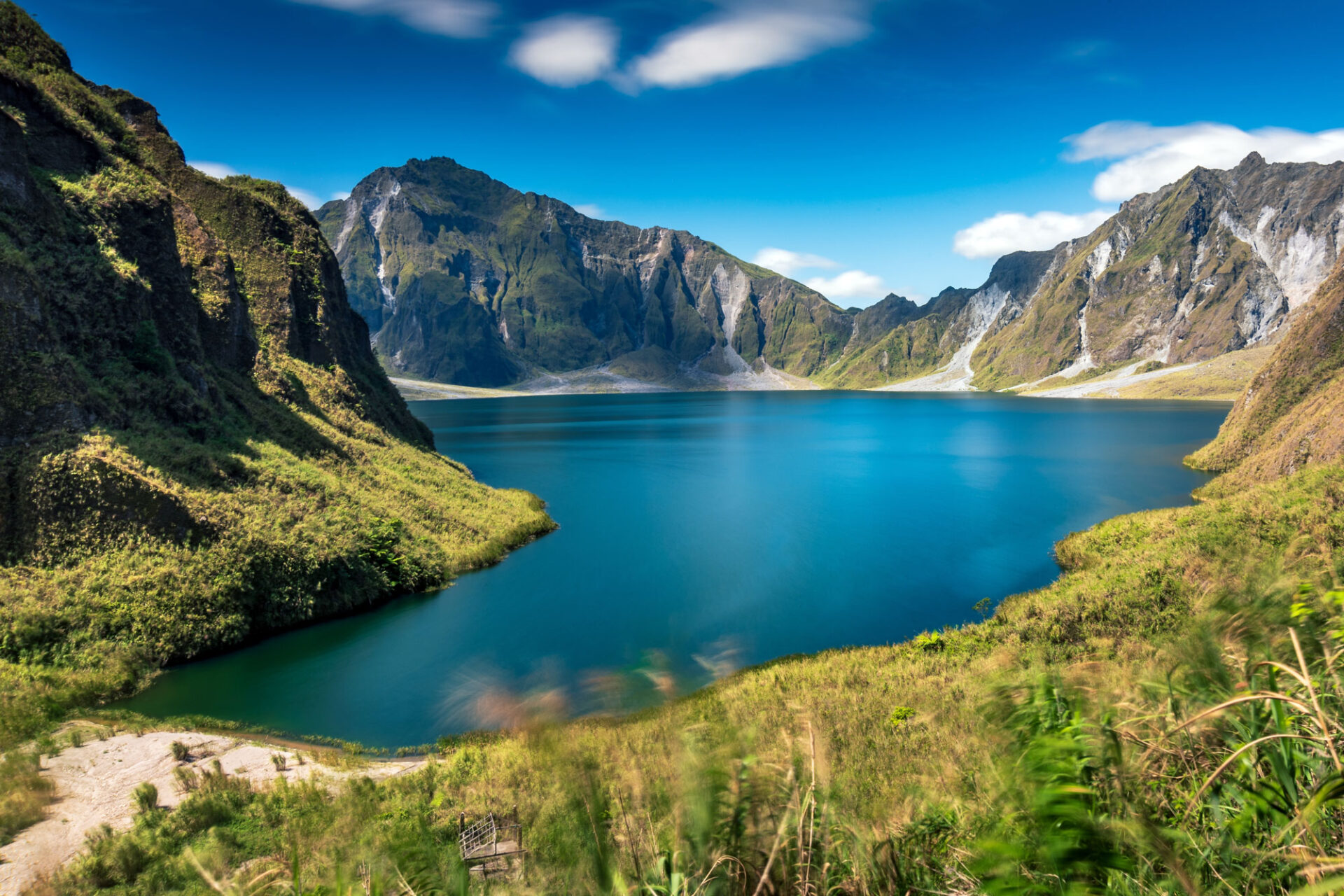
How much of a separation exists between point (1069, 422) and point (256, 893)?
13375cm

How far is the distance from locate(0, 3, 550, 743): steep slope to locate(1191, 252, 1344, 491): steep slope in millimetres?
44627

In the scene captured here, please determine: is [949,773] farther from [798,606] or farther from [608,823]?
[798,606]

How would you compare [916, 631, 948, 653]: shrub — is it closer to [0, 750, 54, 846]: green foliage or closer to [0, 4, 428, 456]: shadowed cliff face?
[0, 750, 54, 846]: green foliage

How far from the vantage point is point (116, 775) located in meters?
13.3

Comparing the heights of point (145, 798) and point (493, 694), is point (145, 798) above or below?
below

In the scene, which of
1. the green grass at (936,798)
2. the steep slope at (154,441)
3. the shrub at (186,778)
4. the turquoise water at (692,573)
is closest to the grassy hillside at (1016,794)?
the green grass at (936,798)

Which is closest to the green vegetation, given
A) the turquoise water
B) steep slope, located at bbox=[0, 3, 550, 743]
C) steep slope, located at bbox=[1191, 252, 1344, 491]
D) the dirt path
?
steep slope, located at bbox=[0, 3, 550, 743]

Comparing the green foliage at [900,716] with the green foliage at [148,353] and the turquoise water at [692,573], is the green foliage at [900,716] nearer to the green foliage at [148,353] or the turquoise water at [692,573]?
the turquoise water at [692,573]

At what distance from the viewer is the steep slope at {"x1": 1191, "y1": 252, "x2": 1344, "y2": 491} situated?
35.8m

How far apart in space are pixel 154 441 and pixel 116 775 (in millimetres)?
16800

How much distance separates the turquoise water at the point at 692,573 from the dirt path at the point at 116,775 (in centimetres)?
303

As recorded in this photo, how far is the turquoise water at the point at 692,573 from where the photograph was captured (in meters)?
20.4

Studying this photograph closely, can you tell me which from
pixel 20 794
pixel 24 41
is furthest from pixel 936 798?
pixel 24 41

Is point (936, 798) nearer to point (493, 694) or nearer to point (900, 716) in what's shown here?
point (493, 694)
